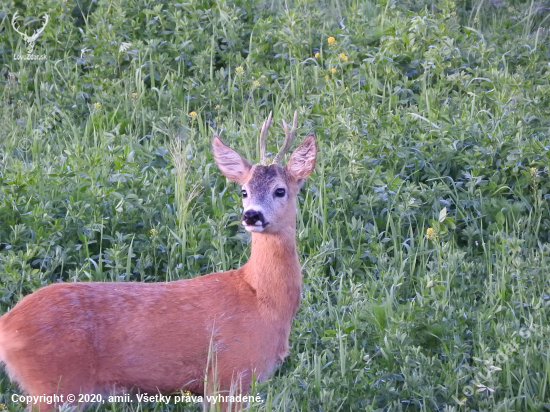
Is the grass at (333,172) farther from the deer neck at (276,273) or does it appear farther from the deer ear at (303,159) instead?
the deer ear at (303,159)

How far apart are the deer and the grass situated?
20 centimetres

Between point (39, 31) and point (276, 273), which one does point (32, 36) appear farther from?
point (276, 273)

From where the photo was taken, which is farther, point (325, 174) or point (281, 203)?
point (325, 174)

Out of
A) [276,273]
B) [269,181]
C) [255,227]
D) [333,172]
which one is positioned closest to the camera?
[255,227]

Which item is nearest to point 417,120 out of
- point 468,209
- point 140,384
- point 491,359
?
point 468,209

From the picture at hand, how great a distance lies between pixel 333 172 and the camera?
21.7 ft

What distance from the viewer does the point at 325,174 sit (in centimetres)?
664

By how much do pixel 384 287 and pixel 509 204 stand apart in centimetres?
140

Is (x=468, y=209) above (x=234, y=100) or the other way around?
the other way around

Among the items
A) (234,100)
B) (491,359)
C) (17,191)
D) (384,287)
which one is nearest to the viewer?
(491,359)

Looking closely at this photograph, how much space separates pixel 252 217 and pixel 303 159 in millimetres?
657

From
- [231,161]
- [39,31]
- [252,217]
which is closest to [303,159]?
[231,161]

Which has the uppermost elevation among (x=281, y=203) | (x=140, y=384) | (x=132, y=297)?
(x=281, y=203)

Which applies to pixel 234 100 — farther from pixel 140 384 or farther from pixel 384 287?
pixel 140 384
